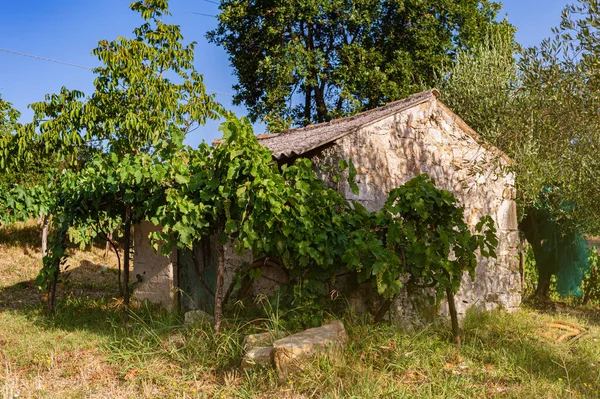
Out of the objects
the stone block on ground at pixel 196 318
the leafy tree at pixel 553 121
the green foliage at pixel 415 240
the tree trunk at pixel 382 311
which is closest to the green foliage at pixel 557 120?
the leafy tree at pixel 553 121

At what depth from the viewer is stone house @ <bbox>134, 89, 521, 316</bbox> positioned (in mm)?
7567

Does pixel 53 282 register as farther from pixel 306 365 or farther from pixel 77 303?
pixel 306 365

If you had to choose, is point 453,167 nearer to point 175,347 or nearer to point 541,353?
point 541,353

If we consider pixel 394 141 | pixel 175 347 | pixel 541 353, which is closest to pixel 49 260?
pixel 175 347

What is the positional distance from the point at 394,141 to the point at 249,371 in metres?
4.05

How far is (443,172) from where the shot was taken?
848cm

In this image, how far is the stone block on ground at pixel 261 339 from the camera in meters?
5.78

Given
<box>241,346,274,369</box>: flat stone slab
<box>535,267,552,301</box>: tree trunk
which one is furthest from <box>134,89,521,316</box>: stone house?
<box>535,267,552,301</box>: tree trunk

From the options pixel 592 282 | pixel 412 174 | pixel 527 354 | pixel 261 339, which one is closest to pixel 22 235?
pixel 412 174

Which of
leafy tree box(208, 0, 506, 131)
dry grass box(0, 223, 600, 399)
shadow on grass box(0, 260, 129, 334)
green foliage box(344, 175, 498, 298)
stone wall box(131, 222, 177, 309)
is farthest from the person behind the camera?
leafy tree box(208, 0, 506, 131)

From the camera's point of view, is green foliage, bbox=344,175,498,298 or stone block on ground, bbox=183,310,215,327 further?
stone block on ground, bbox=183,310,215,327

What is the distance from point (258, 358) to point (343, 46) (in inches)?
501

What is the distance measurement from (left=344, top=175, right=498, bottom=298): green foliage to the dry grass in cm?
71

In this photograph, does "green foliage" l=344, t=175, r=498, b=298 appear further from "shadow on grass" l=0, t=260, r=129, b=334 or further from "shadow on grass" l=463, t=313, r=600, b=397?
"shadow on grass" l=0, t=260, r=129, b=334
